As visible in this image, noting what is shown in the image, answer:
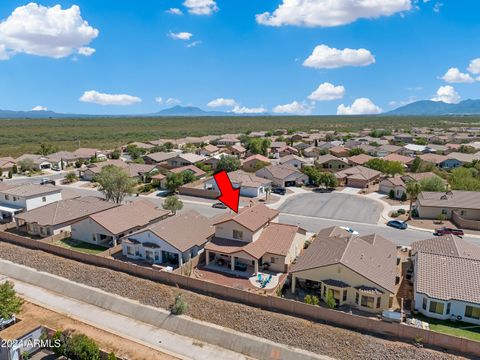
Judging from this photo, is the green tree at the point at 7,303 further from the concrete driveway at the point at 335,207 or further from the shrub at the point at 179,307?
the concrete driveway at the point at 335,207

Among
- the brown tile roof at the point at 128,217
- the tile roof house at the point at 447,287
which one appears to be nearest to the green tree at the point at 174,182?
the brown tile roof at the point at 128,217

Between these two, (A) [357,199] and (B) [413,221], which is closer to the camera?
(B) [413,221]

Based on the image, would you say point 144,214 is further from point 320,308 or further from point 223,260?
point 320,308

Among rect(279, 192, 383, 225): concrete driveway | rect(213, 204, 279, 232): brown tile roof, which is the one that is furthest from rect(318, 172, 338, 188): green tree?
rect(213, 204, 279, 232): brown tile roof

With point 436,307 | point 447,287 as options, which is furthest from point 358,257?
point 447,287

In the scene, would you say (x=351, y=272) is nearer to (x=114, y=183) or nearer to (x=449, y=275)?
(x=449, y=275)

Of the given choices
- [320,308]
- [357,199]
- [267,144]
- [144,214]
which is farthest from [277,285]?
[267,144]
